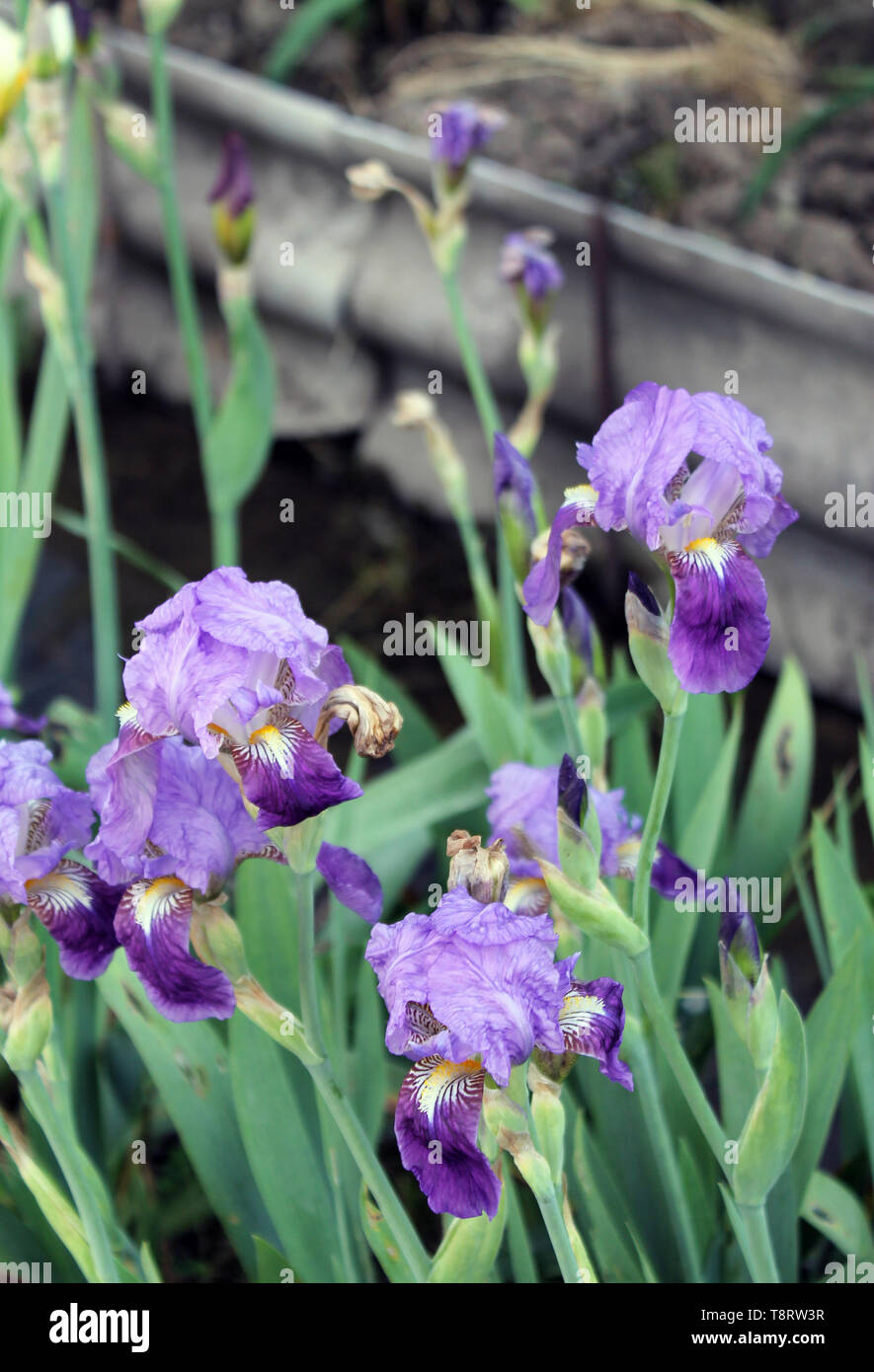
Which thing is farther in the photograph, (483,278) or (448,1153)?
(483,278)

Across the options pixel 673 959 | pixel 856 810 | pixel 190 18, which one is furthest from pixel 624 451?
pixel 190 18

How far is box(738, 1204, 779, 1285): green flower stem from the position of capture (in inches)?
28.1

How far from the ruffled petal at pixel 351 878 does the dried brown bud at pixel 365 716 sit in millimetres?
85

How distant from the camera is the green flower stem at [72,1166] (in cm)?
67

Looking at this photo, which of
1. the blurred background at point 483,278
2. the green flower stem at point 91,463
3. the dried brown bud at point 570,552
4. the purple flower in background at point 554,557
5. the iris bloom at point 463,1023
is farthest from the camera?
the blurred background at point 483,278

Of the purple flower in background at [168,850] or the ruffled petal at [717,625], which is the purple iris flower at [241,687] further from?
the ruffled petal at [717,625]

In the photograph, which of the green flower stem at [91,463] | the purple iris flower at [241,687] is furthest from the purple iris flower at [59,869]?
the green flower stem at [91,463]

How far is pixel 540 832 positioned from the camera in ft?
2.65

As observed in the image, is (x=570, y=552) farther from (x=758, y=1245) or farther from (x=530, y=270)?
(x=530, y=270)

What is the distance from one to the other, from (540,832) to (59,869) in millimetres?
286

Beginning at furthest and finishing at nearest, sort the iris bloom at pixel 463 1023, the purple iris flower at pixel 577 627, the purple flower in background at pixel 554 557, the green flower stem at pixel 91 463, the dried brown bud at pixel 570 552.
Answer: the green flower stem at pixel 91 463 < the purple iris flower at pixel 577 627 < the dried brown bud at pixel 570 552 < the purple flower in background at pixel 554 557 < the iris bloom at pixel 463 1023

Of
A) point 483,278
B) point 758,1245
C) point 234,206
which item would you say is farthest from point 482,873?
point 483,278

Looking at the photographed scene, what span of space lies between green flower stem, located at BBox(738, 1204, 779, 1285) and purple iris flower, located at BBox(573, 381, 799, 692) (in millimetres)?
313

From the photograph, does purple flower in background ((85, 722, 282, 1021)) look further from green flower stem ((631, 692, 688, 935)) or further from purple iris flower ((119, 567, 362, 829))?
green flower stem ((631, 692, 688, 935))
